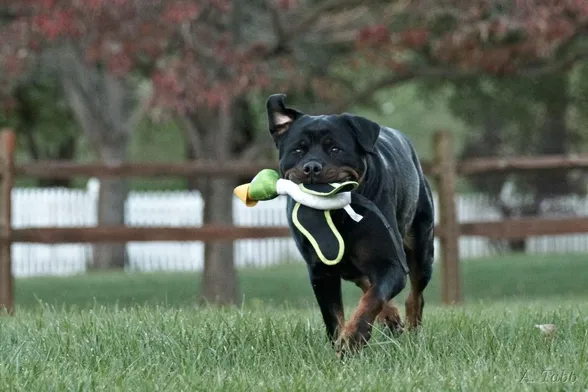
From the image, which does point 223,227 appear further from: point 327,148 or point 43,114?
point 43,114

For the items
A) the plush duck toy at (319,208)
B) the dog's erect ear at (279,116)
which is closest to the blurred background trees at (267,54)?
the dog's erect ear at (279,116)

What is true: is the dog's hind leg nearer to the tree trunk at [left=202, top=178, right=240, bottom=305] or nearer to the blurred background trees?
the blurred background trees

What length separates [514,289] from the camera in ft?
53.2

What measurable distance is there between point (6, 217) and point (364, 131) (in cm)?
626

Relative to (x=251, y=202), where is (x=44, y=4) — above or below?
above

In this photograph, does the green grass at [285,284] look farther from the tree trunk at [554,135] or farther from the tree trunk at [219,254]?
the tree trunk at [554,135]

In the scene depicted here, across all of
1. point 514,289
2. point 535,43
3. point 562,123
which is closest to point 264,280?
point 514,289

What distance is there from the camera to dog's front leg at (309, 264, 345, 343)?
500 centimetres

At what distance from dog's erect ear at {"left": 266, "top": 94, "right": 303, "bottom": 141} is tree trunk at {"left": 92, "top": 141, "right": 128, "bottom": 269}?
1506cm

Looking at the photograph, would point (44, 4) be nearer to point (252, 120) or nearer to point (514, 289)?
point (514, 289)

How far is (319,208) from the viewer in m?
4.69

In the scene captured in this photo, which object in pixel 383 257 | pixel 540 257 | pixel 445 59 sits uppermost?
pixel 445 59

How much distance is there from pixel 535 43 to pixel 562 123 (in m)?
11.8

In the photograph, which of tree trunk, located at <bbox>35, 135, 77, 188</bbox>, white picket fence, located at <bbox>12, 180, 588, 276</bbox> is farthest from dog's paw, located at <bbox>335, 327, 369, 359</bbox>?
tree trunk, located at <bbox>35, 135, 77, 188</bbox>
